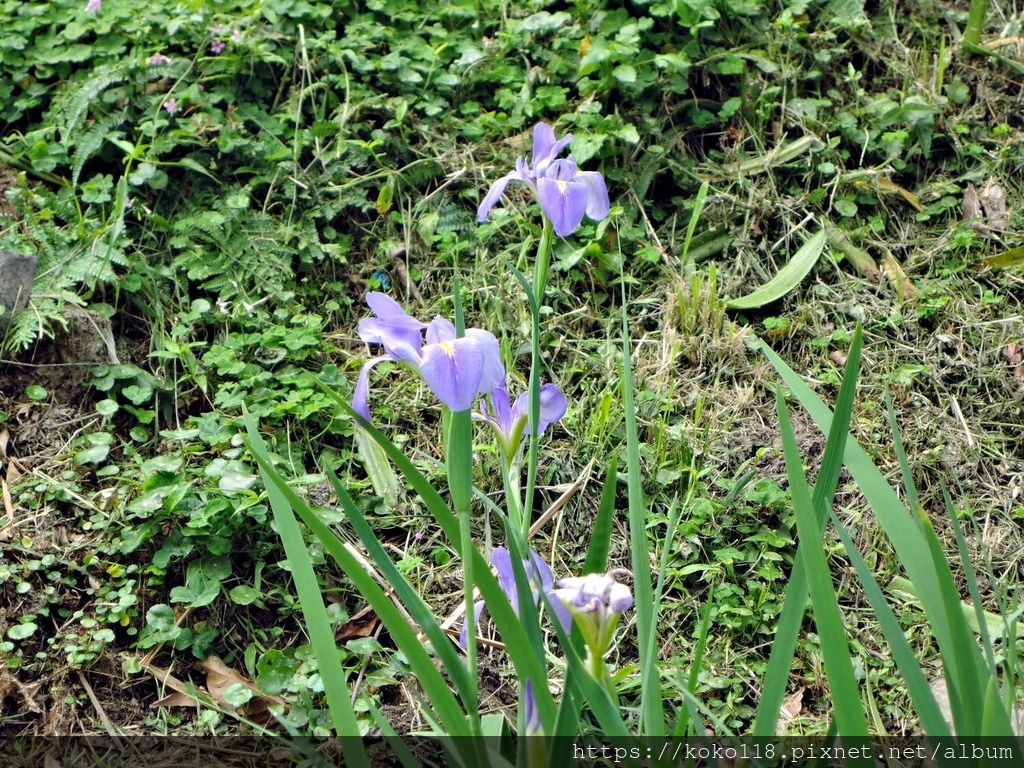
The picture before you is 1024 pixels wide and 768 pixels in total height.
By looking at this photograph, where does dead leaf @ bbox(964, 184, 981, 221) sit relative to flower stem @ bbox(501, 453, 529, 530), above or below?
below

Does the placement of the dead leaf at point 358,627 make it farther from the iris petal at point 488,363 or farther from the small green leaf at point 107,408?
the iris petal at point 488,363

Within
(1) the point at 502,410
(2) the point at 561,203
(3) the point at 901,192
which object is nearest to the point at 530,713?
(1) the point at 502,410

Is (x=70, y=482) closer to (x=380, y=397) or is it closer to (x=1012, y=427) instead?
(x=380, y=397)

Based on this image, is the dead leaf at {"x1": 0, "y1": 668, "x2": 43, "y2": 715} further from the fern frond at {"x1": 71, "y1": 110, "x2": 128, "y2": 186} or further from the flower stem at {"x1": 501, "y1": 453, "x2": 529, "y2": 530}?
the fern frond at {"x1": 71, "y1": 110, "x2": 128, "y2": 186}

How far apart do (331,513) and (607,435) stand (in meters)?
0.62

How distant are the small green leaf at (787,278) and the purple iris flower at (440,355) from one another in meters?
1.45

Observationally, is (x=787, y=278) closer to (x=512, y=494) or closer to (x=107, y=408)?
(x=512, y=494)

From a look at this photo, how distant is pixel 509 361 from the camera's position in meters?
2.28

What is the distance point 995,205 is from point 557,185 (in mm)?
1814

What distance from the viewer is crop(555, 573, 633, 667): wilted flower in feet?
3.36

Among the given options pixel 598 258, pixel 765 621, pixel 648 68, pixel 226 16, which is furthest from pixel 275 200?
pixel 765 621

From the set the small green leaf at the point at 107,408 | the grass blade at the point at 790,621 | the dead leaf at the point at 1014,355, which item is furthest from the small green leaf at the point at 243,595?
the dead leaf at the point at 1014,355

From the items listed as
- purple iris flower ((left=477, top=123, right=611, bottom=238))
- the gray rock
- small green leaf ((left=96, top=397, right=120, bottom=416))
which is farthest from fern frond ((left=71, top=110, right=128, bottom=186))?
purple iris flower ((left=477, top=123, right=611, bottom=238))

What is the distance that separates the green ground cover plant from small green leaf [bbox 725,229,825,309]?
0.5 inches
